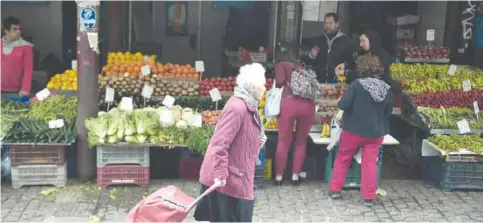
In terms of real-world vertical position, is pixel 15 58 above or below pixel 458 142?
above

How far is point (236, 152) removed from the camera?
5.10 meters

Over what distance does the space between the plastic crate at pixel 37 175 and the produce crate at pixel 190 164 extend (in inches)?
58.3

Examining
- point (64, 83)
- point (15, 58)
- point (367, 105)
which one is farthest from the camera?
point (64, 83)

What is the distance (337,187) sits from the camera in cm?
730

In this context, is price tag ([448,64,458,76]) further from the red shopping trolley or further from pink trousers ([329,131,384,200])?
the red shopping trolley

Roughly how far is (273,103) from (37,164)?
9.29ft

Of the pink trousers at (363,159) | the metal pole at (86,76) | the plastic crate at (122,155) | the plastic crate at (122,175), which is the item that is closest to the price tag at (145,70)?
the metal pole at (86,76)

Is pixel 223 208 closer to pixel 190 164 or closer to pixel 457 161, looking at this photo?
pixel 190 164

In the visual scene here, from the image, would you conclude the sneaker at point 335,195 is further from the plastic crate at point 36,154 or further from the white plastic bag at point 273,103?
the plastic crate at point 36,154

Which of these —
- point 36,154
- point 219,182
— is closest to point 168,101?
point 36,154

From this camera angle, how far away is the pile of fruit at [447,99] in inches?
331

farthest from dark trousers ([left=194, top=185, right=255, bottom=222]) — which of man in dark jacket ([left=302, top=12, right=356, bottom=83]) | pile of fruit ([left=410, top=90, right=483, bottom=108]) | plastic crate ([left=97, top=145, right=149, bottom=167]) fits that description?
man in dark jacket ([left=302, top=12, right=356, bottom=83])

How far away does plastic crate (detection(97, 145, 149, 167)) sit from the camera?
7.37 meters

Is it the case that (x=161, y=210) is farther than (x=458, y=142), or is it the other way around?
(x=458, y=142)
